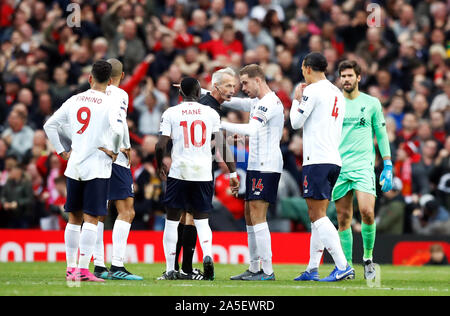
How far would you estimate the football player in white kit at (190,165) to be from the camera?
36.4 ft

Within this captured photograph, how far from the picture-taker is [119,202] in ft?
38.4

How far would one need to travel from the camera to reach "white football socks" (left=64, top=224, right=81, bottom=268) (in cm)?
1052

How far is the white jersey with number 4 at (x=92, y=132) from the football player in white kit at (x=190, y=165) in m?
0.70

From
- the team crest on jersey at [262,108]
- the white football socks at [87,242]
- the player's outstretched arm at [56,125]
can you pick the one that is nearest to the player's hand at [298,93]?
the team crest on jersey at [262,108]

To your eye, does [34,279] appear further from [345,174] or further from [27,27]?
A: [27,27]

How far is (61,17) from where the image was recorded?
2188 centimetres

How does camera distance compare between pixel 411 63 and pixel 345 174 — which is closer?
pixel 345 174

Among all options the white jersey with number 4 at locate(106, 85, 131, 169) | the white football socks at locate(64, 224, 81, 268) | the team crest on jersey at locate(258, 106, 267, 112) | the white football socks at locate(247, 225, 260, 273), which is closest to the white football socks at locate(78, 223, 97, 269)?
the white football socks at locate(64, 224, 81, 268)

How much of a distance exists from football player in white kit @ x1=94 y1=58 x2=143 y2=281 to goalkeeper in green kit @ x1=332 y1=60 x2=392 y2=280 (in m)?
2.86

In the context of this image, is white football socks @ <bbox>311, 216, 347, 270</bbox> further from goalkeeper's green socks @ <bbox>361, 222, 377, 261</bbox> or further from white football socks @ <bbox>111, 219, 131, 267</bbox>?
white football socks @ <bbox>111, 219, 131, 267</bbox>

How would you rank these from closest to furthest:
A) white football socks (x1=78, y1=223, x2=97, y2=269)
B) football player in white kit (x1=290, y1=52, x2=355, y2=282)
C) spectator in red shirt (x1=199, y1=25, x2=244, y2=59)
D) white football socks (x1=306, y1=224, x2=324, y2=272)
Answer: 1. white football socks (x1=78, y1=223, x2=97, y2=269)
2. football player in white kit (x1=290, y1=52, x2=355, y2=282)
3. white football socks (x1=306, y1=224, x2=324, y2=272)
4. spectator in red shirt (x1=199, y1=25, x2=244, y2=59)

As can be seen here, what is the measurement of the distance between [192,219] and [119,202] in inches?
38.5
